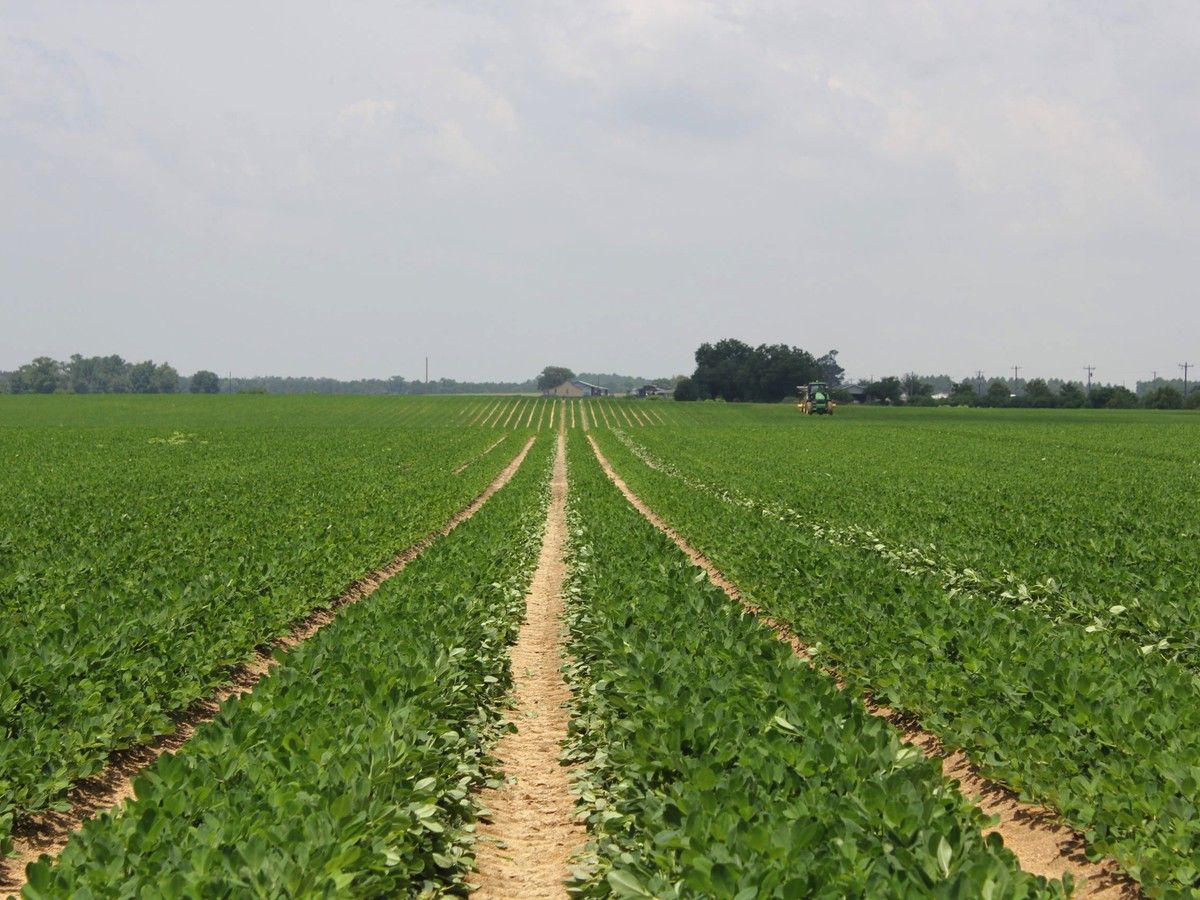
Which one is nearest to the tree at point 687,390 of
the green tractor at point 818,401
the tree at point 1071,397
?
the green tractor at point 818,401

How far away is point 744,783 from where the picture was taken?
5168 mm

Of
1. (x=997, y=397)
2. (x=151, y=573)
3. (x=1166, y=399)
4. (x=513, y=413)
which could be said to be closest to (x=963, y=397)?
(x=997, y=397)

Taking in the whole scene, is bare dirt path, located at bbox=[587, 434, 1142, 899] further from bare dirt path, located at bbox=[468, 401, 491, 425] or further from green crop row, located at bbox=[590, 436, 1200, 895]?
bare dirt path, located at bbox=[468, 401, 491, 425]

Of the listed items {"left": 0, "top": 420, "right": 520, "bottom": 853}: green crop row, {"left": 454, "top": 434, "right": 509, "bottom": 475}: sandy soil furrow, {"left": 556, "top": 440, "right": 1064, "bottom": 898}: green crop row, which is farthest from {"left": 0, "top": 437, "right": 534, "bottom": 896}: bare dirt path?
{"left": 454, "top": 434, "right": 509, "bottom": 475}: sandy soil furrow

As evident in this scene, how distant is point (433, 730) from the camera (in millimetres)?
6934

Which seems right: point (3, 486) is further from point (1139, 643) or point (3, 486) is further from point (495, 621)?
point (1139, 643)

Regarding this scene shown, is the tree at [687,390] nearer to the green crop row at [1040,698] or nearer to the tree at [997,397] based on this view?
the tree at [997,397]

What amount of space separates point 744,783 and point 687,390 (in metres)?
133

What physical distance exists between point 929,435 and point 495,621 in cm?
5293

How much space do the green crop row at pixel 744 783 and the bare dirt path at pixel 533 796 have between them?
269mm

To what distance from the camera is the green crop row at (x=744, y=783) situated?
414 centimetres

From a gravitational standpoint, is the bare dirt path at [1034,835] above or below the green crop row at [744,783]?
below

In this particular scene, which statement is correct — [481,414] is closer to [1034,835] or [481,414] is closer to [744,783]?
[1034,835]

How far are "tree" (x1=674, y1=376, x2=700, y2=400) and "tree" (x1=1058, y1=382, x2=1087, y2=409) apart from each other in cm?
4776
